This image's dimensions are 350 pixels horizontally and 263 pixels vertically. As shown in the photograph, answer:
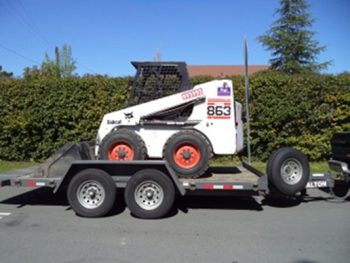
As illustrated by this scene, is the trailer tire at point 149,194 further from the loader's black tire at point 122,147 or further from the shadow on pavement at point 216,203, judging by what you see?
the loader's black tire at point 122,147

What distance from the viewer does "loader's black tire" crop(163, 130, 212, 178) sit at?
28.7 ft

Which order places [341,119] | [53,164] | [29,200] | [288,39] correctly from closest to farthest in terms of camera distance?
[53,164] < [29,200] < [341,119] < [288,39]

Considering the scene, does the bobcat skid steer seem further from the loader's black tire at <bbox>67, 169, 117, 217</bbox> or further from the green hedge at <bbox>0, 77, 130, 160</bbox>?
the green hedge at <bbox>0, 77, 130, 160</bbox>

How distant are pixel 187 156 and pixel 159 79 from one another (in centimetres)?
172

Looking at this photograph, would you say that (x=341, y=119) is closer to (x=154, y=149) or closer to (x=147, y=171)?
(x=154, y=149)

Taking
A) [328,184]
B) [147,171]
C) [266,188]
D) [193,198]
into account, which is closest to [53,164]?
[147,171]

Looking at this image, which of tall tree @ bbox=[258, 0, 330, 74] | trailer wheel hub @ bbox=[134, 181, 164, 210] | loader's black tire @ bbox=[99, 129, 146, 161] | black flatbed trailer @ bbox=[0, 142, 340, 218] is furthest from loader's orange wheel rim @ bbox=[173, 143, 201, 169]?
tall tree @ bbox=[258, 0, 330, 74]

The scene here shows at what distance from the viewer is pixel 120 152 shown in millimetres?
8969

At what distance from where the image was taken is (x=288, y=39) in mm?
33062

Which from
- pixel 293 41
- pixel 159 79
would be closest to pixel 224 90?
pixel 159 79

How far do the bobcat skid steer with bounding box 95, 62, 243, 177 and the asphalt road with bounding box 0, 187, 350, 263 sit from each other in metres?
0.99

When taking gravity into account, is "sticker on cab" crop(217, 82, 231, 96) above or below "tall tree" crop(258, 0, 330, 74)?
below

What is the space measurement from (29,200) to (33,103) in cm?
626

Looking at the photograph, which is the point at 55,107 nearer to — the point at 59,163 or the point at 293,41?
the point at 59,163
